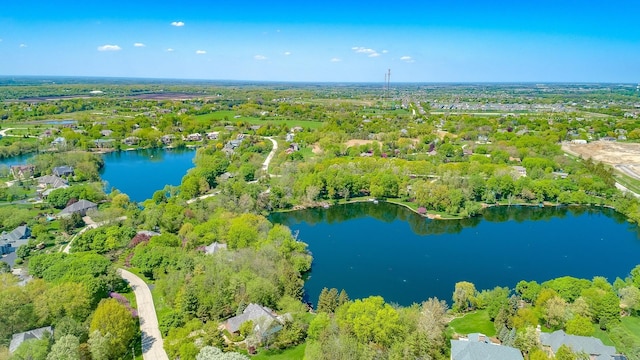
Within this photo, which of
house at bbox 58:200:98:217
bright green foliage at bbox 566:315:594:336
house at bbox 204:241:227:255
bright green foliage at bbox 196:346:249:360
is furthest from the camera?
house at bbox 58:200:98:217

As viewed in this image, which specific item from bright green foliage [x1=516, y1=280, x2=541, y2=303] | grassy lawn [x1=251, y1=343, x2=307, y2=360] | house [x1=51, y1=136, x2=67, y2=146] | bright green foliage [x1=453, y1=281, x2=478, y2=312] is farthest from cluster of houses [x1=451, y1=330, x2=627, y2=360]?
house [x1=51, y1=136, x2=67, y2=146]

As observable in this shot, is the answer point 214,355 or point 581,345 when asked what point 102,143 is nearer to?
point 214,355

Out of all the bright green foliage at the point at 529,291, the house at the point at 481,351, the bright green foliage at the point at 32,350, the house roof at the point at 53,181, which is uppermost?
the bright green foliage at the point at 32,350

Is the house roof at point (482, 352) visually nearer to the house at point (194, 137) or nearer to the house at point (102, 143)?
the house at point (102, 143)

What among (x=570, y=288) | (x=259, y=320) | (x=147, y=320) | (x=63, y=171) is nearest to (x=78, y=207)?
(x=63, y=171)

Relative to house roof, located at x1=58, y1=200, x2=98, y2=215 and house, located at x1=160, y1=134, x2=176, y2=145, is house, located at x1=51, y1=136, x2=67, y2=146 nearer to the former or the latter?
house, located at x1=160, y1=134, x2=176, y2=145

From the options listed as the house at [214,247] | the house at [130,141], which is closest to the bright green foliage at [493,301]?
the house at [214,247]

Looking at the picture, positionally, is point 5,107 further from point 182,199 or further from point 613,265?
point 613,265
